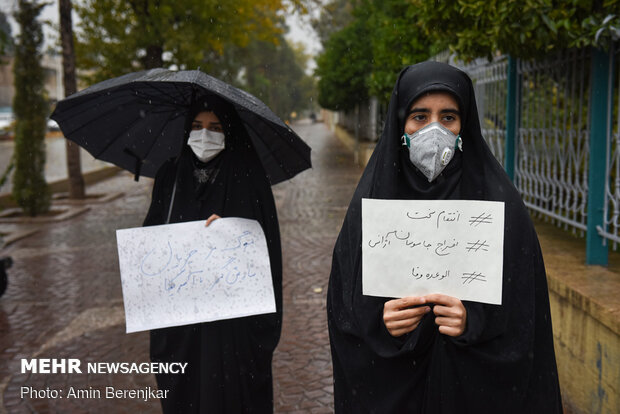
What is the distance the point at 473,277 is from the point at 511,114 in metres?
4.12

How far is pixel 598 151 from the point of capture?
12.9 ft

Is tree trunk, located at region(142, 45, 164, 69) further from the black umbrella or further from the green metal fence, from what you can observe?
the black umbrella

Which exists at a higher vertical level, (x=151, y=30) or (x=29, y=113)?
(x=151, y=30)

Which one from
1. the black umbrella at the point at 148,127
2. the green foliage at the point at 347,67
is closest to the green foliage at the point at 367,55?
Result: the green foliage at the point at 347,67

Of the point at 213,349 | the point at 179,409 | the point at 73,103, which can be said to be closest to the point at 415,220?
the point at 213,349

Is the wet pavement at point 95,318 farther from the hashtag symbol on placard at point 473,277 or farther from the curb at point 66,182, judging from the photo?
the curb at point 66,182

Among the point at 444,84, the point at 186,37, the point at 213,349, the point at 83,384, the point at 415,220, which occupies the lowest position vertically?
the point at 83,384

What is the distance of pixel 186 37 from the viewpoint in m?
13.0

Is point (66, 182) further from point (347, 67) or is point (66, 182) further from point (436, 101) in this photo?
point (436, 101)

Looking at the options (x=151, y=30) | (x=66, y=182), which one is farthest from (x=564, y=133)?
(x=66, y=182)

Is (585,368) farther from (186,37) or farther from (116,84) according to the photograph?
(186,37)

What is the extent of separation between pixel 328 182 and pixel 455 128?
50.8ft

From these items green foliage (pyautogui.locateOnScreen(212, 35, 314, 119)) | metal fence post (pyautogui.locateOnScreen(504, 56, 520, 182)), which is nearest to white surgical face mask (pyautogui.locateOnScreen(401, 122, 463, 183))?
metal fence post (pyautogui.locateOnScreen(504, 56, 520, 182))

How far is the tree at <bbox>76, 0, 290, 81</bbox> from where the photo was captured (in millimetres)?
12883
